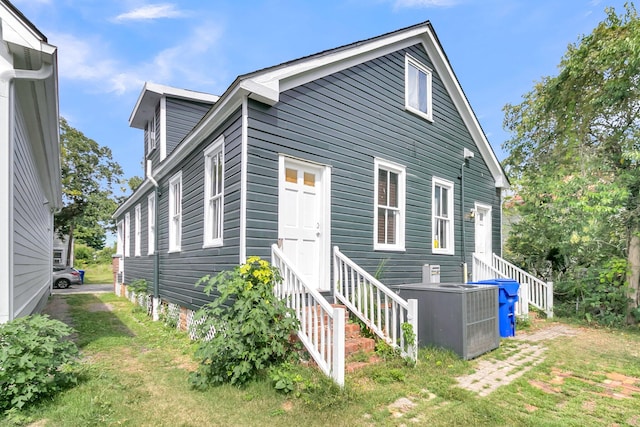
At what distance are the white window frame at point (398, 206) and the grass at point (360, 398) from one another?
2339mm

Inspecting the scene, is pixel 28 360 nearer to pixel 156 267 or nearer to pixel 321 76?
pixel 321 76

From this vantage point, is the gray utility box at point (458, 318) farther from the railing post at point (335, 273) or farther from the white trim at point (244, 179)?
the white trim at point (244, 179)

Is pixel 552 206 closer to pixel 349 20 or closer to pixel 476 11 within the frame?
pixel 476 11

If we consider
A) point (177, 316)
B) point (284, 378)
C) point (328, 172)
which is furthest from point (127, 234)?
point (284, 378)

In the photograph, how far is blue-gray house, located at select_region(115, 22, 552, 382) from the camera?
5.13m

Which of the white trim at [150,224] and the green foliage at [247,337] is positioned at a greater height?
the white trim at [150,224]

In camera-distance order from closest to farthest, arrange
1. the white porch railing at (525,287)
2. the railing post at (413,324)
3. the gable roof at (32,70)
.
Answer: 1. the gable roof at (32,70)
2. the railing post at (413,324)
3. the white porch railing at (525,287)

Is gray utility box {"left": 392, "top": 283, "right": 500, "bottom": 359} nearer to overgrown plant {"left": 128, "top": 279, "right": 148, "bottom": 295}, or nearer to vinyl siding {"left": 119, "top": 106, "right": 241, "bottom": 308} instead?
vinyl siding {"left": 119, "top": 106, "right": 241, "bottom": 308}

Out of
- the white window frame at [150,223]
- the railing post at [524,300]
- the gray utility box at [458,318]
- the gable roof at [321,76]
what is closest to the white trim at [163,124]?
the gable roof at [321,76]

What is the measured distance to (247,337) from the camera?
3.94 m

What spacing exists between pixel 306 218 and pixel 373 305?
1.68 meters

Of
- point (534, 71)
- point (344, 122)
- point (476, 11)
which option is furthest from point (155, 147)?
point (534, 71)

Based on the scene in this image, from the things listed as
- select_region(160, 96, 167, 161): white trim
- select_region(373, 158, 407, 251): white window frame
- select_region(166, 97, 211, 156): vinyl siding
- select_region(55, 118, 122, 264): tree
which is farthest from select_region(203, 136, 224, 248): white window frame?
select_region(55, 118, 122, 264): tree

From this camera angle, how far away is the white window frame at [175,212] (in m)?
7.60
